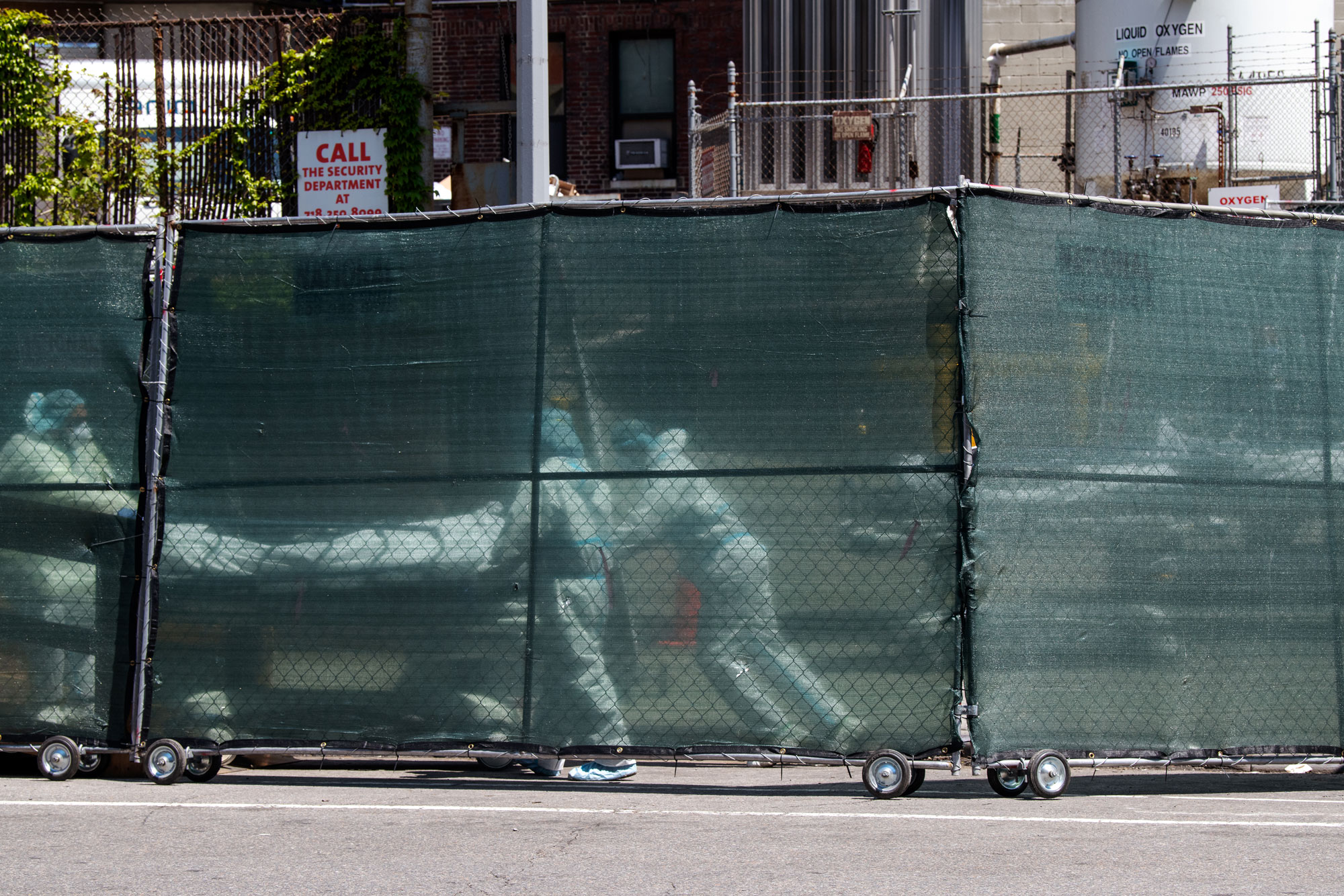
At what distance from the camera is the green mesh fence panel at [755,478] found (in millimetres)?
6141

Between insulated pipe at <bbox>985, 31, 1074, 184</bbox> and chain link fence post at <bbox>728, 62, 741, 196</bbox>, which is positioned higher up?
insulated pipe at <bbox>985, 31, 1074, 184</bbox>

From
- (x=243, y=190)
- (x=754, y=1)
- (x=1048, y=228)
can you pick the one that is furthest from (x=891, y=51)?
(x=1048, y=228)

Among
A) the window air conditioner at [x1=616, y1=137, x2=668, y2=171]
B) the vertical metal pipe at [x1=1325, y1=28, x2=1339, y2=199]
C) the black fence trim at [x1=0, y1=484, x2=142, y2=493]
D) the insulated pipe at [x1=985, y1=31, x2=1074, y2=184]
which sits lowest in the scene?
the black fence trim at [x1=0, y1=484, x2=142, y2=493]

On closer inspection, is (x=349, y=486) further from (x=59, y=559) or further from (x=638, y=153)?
(x=638, y=153)

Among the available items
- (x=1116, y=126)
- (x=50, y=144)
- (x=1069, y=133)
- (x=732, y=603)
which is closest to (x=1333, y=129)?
(x=1116, y=126)

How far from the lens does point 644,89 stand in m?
21.6

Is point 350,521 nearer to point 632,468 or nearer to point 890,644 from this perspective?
point 632,468

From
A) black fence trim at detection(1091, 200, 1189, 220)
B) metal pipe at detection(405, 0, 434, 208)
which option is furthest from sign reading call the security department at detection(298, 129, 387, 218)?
black fence trim at detection(1091, 200, 1189, 220)

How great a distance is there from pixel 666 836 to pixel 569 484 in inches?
68.7

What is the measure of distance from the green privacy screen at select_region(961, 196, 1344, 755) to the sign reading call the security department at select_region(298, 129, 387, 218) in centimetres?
1122

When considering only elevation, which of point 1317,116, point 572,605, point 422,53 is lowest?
point 572,605

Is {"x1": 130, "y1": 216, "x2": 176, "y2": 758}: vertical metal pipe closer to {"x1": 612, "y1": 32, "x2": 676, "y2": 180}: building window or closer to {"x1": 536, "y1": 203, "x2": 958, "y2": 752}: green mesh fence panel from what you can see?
{"x1": 536, "y1": 203, "x2": 958, "y2": 752}: green mesh fence panel

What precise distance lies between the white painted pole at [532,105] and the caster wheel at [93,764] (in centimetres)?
512

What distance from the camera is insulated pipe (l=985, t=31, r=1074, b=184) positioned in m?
18.2
